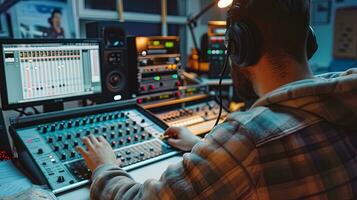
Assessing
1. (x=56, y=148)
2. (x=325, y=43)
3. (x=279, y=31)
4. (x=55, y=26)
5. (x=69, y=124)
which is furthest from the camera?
(x=325, y=43)

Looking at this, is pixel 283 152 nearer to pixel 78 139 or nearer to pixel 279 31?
pixel 279 31

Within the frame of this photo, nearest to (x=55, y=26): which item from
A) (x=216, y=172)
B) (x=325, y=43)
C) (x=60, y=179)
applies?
(x=60, y=179)

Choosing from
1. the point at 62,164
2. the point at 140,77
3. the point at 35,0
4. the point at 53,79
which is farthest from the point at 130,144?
the point at 35,0

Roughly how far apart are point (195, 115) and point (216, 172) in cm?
109

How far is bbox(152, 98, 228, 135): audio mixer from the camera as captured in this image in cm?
157

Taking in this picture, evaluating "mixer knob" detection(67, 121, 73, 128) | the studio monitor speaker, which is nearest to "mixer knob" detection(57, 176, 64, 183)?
"mixer knob" detection(67, 121, 73, 128)

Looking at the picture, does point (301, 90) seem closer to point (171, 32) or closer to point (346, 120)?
point (346, 120)

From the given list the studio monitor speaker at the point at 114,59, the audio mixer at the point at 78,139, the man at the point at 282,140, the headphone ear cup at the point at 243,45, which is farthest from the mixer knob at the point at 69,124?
the headphone ear cup at the point at 243,45

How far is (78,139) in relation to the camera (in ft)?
3.76

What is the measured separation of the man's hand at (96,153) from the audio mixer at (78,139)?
0.15 ft

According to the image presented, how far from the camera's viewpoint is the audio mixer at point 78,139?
0.99 metres

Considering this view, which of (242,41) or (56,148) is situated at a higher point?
(242,41)

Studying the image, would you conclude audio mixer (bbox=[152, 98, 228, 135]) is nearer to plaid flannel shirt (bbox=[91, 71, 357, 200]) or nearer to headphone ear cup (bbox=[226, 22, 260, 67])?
headphone ear cup (bbox=[226, 22, 260, 67])

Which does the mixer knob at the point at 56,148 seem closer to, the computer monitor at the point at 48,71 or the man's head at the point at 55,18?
the computer monitor at the point at 48,71
